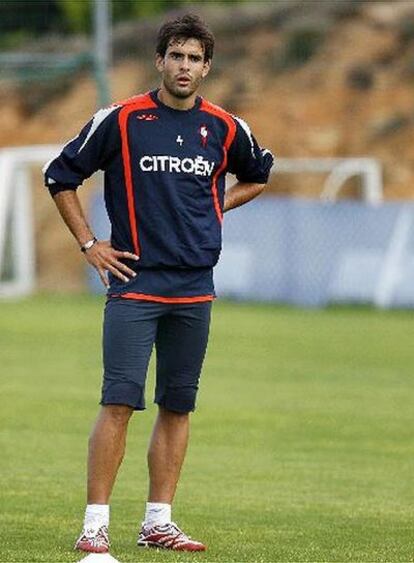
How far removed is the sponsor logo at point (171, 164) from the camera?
8.56 metres

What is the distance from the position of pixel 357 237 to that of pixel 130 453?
20.8 metres

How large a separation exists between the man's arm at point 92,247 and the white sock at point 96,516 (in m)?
0.99

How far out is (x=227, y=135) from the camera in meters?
8.82

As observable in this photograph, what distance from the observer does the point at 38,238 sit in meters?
45.8

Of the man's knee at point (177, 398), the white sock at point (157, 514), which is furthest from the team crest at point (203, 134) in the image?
the white sock at point (157, 514)

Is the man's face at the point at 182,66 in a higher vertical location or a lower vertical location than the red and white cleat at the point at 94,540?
higher

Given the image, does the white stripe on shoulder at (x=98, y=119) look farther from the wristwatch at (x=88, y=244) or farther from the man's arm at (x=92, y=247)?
the wristwatch at (x=88, y=244)

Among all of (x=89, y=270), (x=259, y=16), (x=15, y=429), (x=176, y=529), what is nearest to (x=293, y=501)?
(x=176, y=529)

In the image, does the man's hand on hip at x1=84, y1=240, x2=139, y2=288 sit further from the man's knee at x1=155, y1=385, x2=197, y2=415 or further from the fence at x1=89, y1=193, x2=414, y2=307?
the fence at x1=89, y1=193, x2=414, y2=307

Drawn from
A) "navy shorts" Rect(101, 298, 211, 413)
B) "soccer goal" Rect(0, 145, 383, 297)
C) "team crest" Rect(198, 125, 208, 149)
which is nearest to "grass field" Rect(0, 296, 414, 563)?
"navy shorts" Rect(101, 298, 211, 413)

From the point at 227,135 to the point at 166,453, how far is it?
147cm

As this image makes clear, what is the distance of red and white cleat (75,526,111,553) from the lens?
829 cm

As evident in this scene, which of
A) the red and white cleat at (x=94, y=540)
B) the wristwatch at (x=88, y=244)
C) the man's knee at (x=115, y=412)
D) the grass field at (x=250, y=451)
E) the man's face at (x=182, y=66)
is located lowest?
the grass field at (x=250, y=451)

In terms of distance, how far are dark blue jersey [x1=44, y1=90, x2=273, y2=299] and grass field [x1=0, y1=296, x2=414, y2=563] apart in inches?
48.5
